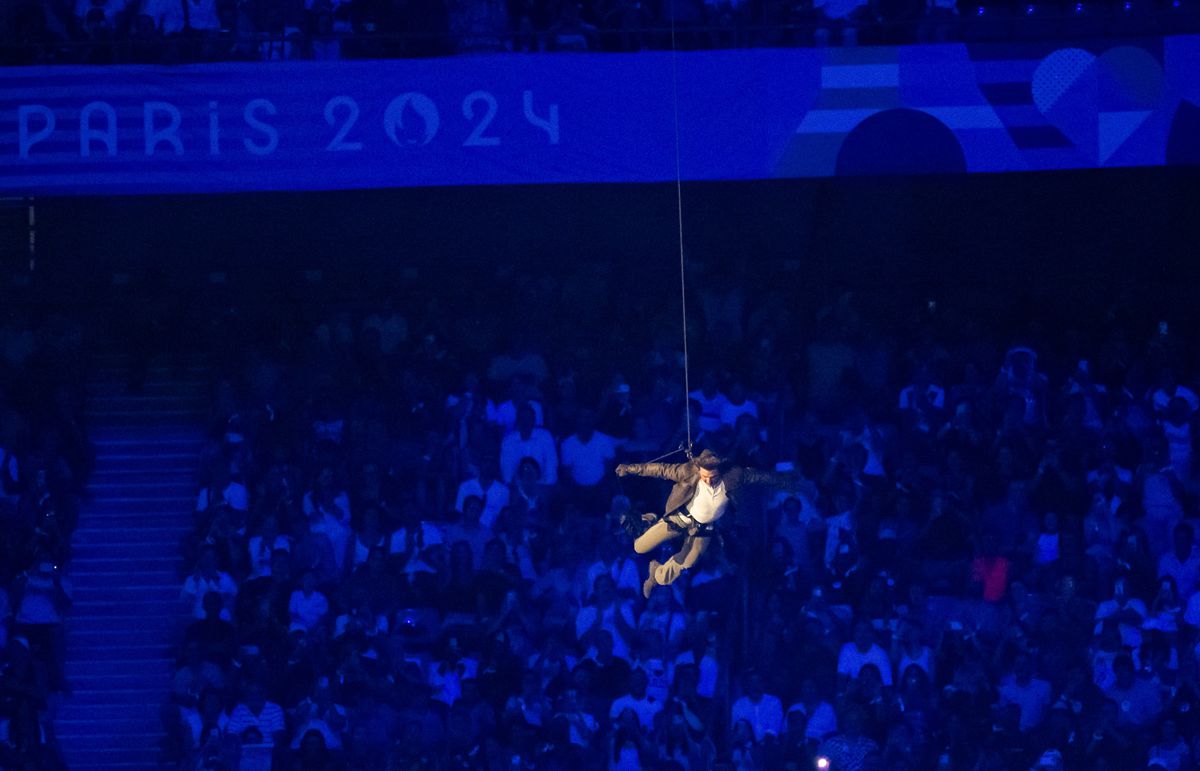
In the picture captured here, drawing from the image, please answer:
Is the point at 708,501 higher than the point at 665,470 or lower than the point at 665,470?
lower

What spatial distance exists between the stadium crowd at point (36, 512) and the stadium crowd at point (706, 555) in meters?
0.94

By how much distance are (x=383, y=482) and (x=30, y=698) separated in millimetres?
2880

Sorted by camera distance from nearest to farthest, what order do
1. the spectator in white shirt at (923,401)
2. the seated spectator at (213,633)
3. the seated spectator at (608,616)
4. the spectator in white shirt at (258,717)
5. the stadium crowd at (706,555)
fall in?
the stadium crowd at (706,555) → the spectator in white shirt at (258,717) → the seated spectator at (608,616) → the seated spectator at (213,633) → the spectator in white shirt at (923,401)

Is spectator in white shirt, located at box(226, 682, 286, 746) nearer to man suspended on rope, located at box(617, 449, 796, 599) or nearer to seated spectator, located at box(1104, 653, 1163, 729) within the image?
man suspended on rope, located at box(617, 449, 796, 599)

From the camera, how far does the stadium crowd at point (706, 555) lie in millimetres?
11727

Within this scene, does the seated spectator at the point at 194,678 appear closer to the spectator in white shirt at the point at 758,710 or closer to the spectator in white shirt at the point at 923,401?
the spectator in white shirt at the point at 758,710

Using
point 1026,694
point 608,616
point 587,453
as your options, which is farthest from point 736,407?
point 1026,694

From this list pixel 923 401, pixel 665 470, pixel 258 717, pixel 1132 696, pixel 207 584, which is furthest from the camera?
pixel 923 401

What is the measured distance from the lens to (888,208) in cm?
1451

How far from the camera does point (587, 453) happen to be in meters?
12.9

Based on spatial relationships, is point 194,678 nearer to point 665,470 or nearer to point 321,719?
point 321,719

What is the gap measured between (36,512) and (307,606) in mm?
2247

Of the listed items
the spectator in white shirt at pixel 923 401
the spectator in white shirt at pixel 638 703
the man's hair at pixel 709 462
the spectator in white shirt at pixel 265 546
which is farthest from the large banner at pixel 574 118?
the man's hair at pixel 709 462

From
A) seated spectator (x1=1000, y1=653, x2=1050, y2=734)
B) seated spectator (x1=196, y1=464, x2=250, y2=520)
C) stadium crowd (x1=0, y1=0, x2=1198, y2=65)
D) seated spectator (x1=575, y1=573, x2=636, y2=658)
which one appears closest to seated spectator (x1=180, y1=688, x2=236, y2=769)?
seated spectator (x1=196, y1=464, x2=250, y2=520)
